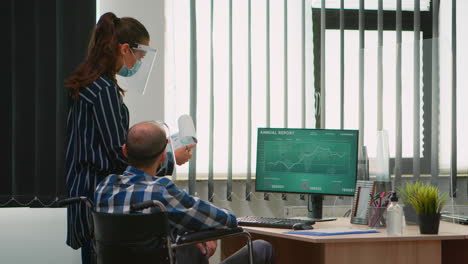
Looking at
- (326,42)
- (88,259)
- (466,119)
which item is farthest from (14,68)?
(466,119)

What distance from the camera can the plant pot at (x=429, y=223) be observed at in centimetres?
250

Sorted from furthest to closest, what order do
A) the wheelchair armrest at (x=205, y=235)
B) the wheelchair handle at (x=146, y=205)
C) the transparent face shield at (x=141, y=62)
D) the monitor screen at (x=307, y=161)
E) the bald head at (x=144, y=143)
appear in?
the monitor screen at (x=307, y=161), the transparent face shield at (x=141, y=62), the bald head at (x=144, y=143), the wheelchair armrest at (x=205, y=235), the wheelchair handle at (x=146, y=205)

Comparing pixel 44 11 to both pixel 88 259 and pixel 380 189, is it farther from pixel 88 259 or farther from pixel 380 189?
pixel 380 189

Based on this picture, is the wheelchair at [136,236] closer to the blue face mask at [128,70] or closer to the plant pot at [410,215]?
the blue face mask at [128,70]

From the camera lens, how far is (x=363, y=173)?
304 cm

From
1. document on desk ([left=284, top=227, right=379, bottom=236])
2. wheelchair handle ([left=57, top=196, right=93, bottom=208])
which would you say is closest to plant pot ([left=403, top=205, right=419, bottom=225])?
document on desk ([left=284, top=227, right=379, bottom=236])

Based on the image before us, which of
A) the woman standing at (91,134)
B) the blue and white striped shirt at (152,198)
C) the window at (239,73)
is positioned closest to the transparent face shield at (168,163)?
the woman standing at (91,134)

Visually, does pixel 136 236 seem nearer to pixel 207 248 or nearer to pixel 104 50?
pixel 207 248

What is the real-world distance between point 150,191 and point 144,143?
0.57 feet

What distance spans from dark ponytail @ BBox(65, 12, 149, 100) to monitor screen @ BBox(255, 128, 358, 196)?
105 centimetres

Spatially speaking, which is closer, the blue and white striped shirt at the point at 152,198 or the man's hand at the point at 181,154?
the blue and white striped shirt at the point at 152,198

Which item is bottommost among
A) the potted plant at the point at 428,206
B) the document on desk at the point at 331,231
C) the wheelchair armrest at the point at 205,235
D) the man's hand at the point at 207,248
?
the man's hand at the point at 207,248

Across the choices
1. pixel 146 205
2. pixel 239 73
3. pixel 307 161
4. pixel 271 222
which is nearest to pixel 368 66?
pixel 239 73

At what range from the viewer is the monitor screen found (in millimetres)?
3070
